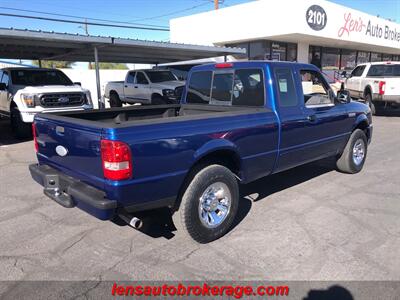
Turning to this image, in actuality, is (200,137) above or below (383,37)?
below

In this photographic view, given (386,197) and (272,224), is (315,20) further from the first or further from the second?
(272,224)

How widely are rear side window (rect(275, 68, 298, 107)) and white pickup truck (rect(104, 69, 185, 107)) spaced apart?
885 centimetres

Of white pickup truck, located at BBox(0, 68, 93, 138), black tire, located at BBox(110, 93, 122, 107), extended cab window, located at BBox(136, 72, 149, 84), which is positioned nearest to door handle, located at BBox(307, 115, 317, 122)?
white pickup truck, located at BBox(0, 68, 93, 138)

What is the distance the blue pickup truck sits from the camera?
3230 millimetres

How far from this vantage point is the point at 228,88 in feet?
16.4

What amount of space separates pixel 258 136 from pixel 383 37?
26.5m

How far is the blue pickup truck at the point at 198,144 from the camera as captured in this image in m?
3.23

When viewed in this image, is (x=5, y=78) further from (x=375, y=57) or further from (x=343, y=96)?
(x=375, y=57)

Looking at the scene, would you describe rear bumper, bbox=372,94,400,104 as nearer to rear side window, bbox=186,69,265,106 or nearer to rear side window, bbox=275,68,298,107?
rear side window, bbox=275,68,298,107

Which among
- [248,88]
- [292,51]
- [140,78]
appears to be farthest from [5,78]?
[292,51]

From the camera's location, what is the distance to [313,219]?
4504 mm

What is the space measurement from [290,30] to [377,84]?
5.52 m

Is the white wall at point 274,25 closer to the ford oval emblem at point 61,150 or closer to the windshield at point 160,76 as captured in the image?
the windshield at point 160,76

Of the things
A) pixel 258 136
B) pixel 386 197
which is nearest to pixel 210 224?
pixel 258 136
